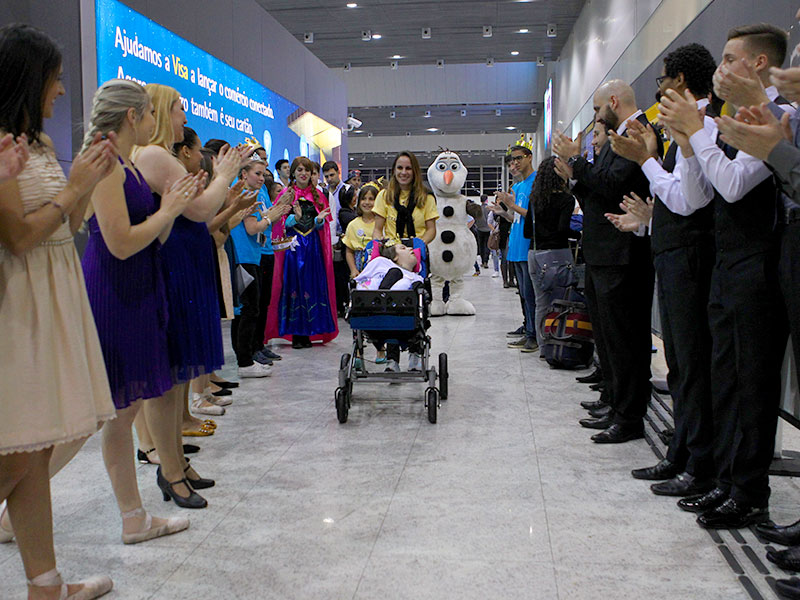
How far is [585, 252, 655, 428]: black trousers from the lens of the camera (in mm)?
3506

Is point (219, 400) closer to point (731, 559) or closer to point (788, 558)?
point (731, 559)

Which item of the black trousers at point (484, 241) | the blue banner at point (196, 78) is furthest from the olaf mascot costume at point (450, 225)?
the black trousers at point (484, 241)

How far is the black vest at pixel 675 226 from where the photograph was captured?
2.74 metres

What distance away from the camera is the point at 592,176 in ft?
11.5

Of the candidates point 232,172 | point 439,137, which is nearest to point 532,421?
point 232,172

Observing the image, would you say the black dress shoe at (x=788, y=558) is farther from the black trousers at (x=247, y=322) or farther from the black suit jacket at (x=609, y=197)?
the black trousers at (x=247, y=322)

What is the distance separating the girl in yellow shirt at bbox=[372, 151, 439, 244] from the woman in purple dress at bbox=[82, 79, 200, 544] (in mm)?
2868

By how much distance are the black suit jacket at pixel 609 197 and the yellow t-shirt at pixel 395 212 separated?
5.89 ft

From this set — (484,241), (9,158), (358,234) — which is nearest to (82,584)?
(9,158)

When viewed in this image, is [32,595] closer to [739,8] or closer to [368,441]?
[368,441]

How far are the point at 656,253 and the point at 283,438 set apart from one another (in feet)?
6.48

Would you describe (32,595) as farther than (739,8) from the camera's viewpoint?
No

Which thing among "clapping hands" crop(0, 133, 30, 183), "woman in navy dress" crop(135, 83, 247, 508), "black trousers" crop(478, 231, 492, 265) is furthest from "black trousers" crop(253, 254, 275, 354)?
"black trousers" crop(478, 231, 492, 265)

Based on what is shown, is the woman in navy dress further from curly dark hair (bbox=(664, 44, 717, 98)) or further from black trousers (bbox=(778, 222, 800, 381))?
black trousers (bbox=(778, 222, 800, 381))
